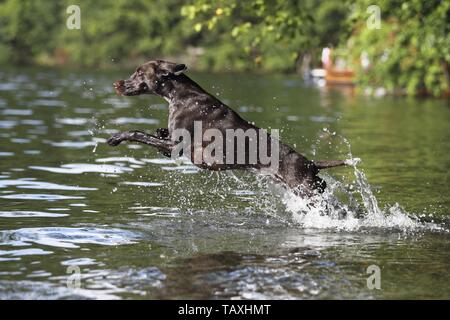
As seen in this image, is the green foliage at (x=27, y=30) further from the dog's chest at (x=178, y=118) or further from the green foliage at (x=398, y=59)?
the dog's chest at (x=178, y=118)

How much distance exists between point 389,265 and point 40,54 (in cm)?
9274

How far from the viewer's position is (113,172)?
16.4 meters

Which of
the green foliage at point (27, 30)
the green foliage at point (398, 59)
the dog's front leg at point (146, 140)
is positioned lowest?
the dog's front leg at point (146, 140)

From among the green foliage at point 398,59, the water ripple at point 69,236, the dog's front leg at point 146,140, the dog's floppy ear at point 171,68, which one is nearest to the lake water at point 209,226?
the water ripple at point 69,236

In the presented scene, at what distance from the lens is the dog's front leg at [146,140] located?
38.3 ft

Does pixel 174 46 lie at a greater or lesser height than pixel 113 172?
greater

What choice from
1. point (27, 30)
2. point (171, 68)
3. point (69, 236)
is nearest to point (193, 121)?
point (171, 68)

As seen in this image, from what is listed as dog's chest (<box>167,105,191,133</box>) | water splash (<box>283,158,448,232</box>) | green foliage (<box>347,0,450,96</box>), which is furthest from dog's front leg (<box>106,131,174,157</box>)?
green foliage (<box>347,0,450,96</box>)

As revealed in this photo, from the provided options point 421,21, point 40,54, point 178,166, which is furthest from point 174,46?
point 178,166

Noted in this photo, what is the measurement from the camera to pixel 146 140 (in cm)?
1173

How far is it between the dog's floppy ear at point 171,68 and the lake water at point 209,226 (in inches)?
64.6

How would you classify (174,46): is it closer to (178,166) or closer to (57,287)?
(178,166)

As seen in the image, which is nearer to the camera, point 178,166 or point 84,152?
point 178,166
